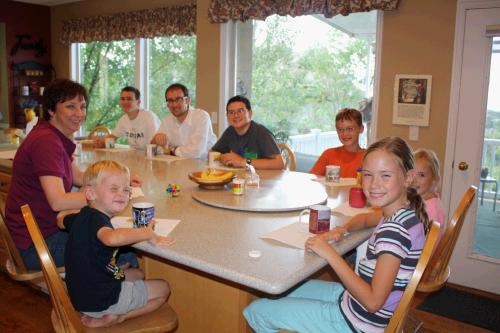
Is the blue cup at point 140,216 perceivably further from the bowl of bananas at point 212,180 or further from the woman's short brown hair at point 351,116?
the woman's short brown hair at point 351,116

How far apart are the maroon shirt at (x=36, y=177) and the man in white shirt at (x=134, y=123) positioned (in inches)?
81.5

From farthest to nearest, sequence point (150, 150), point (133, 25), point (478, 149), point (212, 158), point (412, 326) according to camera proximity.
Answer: point (133, 25) < point (150, 150) < point (478, 149) < point (212, 158) < point (412, 326)

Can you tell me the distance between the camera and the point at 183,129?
12.8 feet

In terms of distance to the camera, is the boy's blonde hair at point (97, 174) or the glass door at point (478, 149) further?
the glass door at point (478, 149)

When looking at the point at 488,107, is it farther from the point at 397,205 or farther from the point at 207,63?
the point at 207,63

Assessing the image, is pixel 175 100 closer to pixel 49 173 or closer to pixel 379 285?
pixel 49 173

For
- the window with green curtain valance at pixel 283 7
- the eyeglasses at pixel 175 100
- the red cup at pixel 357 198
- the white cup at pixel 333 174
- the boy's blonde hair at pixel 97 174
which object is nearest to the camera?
the boy's blonde hair at pixel 97 174

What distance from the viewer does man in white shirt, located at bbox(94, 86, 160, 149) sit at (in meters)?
4.16

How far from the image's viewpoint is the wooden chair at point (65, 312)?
1320mm

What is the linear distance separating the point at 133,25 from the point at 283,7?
2318 mm

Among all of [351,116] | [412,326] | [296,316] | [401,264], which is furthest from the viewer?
[351,116]

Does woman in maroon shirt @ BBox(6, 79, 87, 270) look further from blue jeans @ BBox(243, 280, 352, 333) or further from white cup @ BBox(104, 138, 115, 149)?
white cup @ BBox(104, 138, 115, 149)

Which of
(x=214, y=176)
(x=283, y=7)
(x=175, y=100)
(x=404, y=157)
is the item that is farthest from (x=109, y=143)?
(x=404, y=157)

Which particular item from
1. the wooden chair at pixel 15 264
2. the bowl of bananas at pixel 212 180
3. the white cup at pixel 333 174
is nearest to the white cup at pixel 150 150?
the bowl of bananas at pixel 212 180
